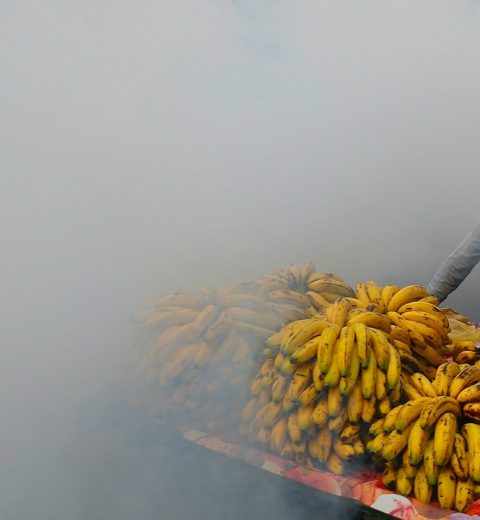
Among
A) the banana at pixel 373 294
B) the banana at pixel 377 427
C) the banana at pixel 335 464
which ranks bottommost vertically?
the banana at pixel 335 464

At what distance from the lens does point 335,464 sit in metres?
2.16

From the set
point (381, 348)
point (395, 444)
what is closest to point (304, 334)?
point (381, 348)

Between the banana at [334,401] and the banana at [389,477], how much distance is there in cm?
26

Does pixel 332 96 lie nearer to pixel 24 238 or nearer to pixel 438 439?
pixel 24 238

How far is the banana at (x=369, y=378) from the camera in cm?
213

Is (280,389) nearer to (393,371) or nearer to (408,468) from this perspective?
(393,371)

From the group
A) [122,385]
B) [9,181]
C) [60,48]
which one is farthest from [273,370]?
[60,48]

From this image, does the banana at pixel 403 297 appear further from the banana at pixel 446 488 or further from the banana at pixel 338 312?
the banana at pixel 446 488

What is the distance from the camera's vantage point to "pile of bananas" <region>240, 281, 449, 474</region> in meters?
2.16

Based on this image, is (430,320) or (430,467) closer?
(430,467)

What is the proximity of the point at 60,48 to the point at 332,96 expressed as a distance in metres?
2.03

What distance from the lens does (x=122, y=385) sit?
3.09 meters

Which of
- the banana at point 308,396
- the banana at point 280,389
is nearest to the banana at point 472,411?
the banana at point 308,396

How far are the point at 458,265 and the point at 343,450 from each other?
1867mm
